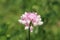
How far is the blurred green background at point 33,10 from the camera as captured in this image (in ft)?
8.64

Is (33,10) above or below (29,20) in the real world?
above

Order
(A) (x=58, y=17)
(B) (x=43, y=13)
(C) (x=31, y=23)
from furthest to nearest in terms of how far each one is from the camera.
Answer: (A) (x=58, y=17), (B) (x=43, y=13), (C) (x=31, y=23)

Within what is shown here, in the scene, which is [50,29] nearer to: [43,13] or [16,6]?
[43,13]

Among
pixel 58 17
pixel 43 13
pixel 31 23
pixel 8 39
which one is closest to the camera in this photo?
pixel 31 23

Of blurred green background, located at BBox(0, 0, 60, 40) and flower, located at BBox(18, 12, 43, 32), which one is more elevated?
blurred green background, located at BBox(0, 0, 60, 40)

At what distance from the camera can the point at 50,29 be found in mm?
2857

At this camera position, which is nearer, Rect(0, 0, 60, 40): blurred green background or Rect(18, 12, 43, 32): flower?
Rect(18, 12, 43, 32): flower

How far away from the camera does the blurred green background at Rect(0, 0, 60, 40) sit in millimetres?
2633

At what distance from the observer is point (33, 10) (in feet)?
9.44

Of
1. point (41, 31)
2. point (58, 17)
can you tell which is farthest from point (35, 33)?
point (58, 17)

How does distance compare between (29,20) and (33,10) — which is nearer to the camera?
(29,20)

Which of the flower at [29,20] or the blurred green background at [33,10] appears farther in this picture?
the blurred green background at [33,10]

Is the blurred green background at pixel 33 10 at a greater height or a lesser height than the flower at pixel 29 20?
greater

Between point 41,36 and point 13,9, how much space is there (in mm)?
684
